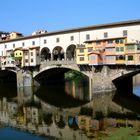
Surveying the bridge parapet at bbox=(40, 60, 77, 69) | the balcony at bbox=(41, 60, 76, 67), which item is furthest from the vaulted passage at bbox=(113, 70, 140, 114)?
the balcony at bbox=(41, 60, 76, 67)

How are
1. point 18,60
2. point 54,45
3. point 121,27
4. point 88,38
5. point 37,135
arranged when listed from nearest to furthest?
point 37,135 → point 121,27 → point 88,38 → point 54,45 → point 18,60

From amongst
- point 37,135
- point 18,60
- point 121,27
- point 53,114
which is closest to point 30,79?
point 18,60

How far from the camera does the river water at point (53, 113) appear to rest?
86.1 feet

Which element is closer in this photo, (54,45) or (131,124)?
(131,124)

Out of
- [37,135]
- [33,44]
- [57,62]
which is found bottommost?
[37,135]

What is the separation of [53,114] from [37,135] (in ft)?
31.7

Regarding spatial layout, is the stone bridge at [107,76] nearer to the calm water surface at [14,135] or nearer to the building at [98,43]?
the building at [98,43]

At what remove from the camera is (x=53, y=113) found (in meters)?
36.1

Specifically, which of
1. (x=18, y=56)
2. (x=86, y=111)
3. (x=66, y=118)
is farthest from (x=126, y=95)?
(x=18, y=56)

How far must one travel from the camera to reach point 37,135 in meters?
25.8

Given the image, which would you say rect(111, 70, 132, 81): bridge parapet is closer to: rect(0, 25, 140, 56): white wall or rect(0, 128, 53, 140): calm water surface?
rect(0, 25, 140, 56): white wall

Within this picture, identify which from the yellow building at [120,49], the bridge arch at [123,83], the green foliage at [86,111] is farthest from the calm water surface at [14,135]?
the yellow building at [120,49]

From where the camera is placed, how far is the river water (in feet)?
86.1

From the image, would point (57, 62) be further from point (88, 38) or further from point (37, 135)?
point (37, 135)
